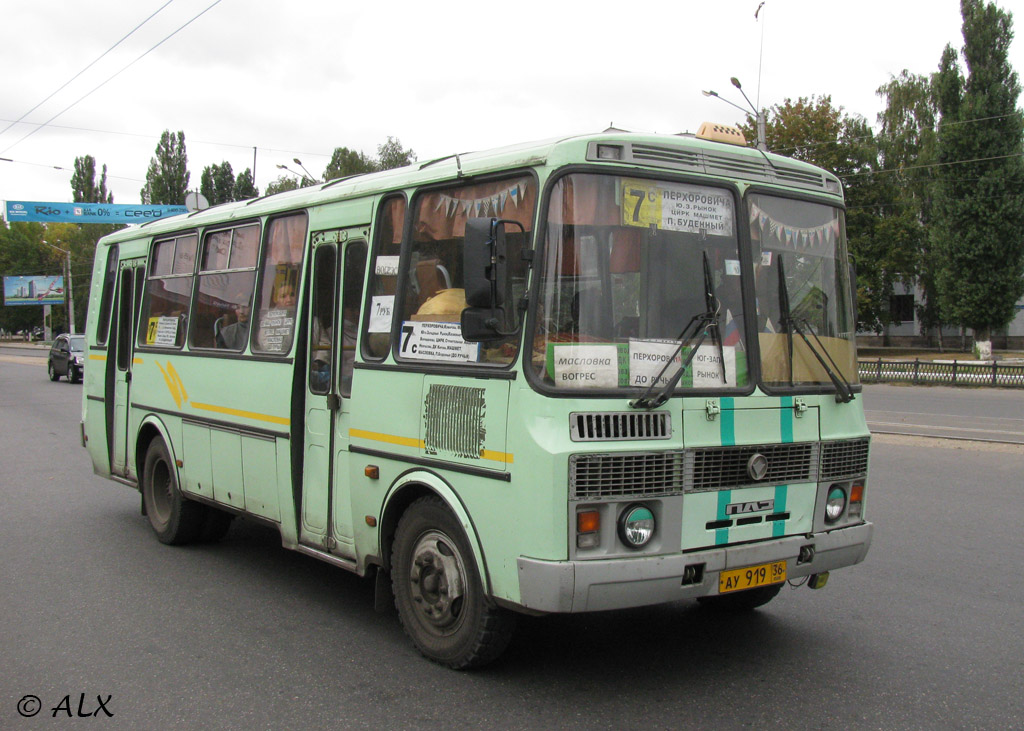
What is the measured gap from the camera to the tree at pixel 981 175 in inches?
1467

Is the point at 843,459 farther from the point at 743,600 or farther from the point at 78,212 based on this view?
the point at 78,212

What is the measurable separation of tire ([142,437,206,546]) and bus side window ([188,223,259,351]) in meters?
1.16

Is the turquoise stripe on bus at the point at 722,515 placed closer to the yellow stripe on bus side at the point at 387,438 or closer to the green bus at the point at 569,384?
the green bus at the point at 569,384

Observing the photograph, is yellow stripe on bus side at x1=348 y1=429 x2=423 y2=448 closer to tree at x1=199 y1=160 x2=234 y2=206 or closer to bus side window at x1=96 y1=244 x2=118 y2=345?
bus side window at x1=96 y1=244 x2=118 y2=345

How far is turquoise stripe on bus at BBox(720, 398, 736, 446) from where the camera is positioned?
4605 mm

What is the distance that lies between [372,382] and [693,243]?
195 cm

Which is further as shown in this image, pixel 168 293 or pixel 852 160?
pixel 852 160

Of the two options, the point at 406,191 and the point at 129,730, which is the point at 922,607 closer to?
the point at 406,191

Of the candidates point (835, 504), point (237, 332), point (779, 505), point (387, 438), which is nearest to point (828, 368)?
point (835, 504)

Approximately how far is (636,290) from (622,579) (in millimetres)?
1319

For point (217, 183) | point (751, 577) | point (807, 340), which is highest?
point (217, 183)

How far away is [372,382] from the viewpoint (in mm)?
5426

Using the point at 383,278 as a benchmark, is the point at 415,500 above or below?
below

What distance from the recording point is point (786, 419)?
15.9 ft
